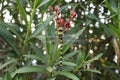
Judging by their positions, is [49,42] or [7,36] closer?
[49,42]

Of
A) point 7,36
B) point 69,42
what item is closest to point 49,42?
point 69,42

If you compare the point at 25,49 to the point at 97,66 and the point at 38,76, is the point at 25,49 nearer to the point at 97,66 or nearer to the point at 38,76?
the point at 38,76

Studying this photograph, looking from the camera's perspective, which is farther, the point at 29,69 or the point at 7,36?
the point at 7,36

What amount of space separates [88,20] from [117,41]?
0.82 ft

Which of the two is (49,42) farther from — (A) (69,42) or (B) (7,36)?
(B) (7,36)

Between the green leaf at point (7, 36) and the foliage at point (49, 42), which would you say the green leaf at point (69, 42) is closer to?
the foliage at point (49, 42)

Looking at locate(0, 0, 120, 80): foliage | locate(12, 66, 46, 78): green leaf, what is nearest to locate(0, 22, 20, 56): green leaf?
locate(0, 0, 120, 80): foliage

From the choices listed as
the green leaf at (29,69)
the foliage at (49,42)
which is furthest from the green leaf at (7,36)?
the green leaf at (29,69)

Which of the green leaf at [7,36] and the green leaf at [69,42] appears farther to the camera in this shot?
the green leaf at [7,36]

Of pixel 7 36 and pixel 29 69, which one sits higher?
pixel 7 36

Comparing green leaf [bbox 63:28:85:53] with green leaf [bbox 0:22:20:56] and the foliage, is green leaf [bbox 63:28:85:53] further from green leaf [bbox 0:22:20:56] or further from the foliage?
green leaf [bbox 0:22:20:56]

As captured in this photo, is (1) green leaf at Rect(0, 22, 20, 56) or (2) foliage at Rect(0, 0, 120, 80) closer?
(2) foliage at Rect(0, 0, 120, 80)

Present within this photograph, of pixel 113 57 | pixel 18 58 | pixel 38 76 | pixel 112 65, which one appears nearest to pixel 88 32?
pixel 113 57

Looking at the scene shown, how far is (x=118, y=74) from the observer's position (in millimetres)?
1722
